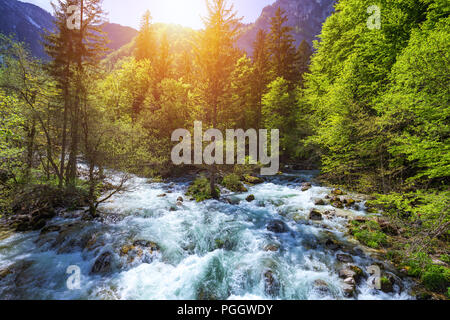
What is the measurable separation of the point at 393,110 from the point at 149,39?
3737 centimetres

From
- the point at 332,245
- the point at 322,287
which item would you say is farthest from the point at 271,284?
the point at 332,245

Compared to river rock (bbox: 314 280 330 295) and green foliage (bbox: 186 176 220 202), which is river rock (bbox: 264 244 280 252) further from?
green foliage (bbox: 186 176 220 202)

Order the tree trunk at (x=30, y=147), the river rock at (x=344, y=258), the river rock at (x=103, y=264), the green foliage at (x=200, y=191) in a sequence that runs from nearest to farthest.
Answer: the river rock at (x=103, y=264)
the river rock at (x=344, y=258)
the tree trunk at (x=30, y=147)
the green foliage at (x=200, y=191)

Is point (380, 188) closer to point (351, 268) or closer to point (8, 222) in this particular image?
point (351, 268)

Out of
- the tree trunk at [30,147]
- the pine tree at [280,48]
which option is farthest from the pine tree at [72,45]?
the pine tree at [280,48]

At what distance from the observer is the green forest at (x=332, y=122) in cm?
602

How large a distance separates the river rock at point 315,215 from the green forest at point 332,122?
1.55 meters

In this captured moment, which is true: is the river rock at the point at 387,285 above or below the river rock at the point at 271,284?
above

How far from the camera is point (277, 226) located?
9484 millimetres

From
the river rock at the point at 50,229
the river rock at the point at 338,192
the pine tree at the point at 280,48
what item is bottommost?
the river rock at the point at 50,229

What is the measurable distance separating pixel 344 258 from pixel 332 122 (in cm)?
723

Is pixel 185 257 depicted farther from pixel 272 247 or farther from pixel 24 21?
pixel 24 21

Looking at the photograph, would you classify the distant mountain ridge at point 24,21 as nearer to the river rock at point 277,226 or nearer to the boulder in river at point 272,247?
the river rock at point 277,226
